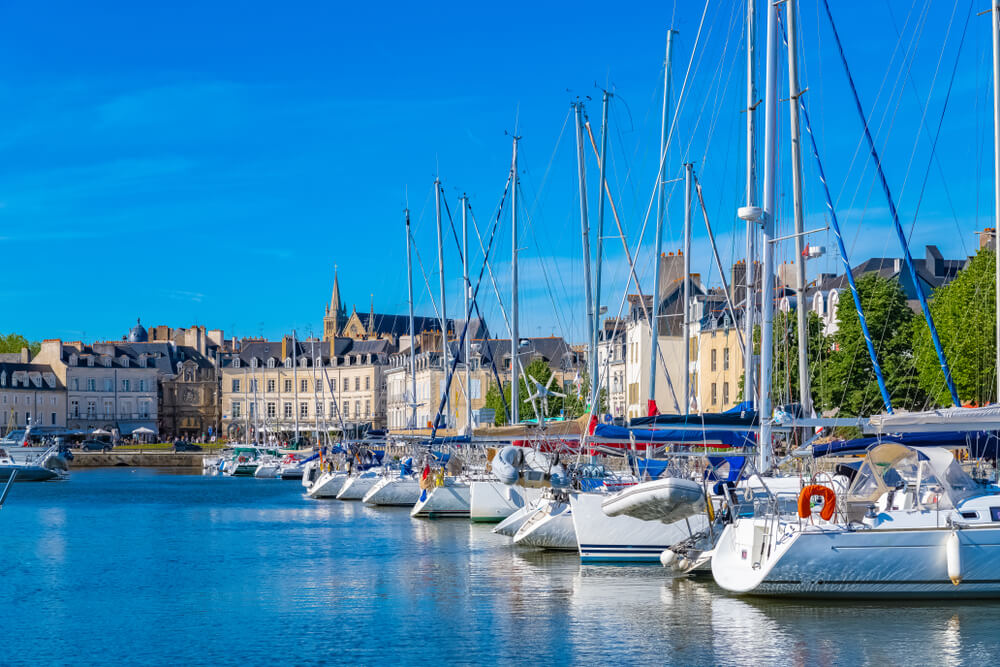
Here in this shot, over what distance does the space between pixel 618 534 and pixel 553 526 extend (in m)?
3.84

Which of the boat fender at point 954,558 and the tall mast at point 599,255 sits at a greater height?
the tall mast at point 599,255

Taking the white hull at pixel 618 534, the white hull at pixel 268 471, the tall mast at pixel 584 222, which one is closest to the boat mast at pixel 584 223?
the tall mast at pixel 584 222

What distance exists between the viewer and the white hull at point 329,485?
67.8 m

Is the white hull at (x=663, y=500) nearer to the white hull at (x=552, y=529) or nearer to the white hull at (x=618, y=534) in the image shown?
the white hull at (x=618, y=534)

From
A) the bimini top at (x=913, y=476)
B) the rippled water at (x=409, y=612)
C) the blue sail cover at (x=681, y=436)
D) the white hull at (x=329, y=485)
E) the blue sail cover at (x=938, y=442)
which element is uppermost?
the blue sail cover at (x=681, y=436)

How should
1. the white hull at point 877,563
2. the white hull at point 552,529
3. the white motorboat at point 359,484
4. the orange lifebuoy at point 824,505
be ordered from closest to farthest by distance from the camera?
the white hull at point 877,563 → the orange lifebuoy at point 824,505 → the white hull at point 552,529 → the white motorboat at point 359,484

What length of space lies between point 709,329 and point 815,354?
1873cm

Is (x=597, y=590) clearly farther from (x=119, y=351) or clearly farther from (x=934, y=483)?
(x=119, y=351)

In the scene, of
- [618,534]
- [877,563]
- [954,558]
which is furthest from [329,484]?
[954,558]

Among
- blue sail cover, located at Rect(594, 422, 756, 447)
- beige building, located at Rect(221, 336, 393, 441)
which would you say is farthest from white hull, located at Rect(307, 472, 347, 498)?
beige building, located at Rect(221, 336, 393, 441)

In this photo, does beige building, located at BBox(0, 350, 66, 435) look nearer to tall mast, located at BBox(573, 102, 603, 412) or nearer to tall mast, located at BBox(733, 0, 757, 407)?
tall mast, located at BBox(573, 102, 603, 412)

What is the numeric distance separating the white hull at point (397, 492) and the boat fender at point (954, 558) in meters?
36.8

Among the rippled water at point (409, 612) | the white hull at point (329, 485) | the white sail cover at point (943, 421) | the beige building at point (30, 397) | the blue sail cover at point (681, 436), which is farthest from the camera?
the beige building at point (30, 397)

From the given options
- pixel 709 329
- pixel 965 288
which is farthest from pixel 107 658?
pixel 709 329
